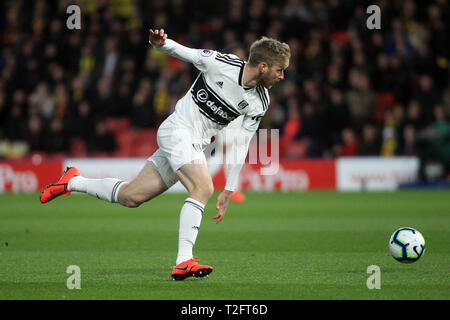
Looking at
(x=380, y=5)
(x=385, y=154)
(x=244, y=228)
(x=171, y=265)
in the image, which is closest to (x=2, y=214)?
(x=244, y=228)

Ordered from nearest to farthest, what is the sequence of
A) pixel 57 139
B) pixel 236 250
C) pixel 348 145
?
1. pixel 236 250
2. pixel 348 145
3. pixel 57 139

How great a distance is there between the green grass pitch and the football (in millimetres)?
97

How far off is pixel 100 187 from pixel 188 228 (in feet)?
4.15

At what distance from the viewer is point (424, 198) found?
15359 millimetres

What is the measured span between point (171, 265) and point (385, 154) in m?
11.7

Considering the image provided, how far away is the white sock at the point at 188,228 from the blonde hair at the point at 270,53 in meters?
1.33

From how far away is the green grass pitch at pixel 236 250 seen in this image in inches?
229

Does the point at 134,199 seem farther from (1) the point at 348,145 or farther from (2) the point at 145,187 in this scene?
(1) the point at 348,145

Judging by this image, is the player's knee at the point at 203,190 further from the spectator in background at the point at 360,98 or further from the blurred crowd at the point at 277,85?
Answer: the spectator in background at the point at 360,98

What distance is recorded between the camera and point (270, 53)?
660 cm

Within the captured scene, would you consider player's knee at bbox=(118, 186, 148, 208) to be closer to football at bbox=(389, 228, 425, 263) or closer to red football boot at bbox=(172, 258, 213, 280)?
red football boot at bbox=(172, 258, 213, 280)

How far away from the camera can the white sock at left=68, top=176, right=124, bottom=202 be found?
720cm

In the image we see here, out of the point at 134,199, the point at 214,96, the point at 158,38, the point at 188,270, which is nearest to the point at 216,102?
the point at 214,96

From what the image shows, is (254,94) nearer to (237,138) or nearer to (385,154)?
(237,138)
